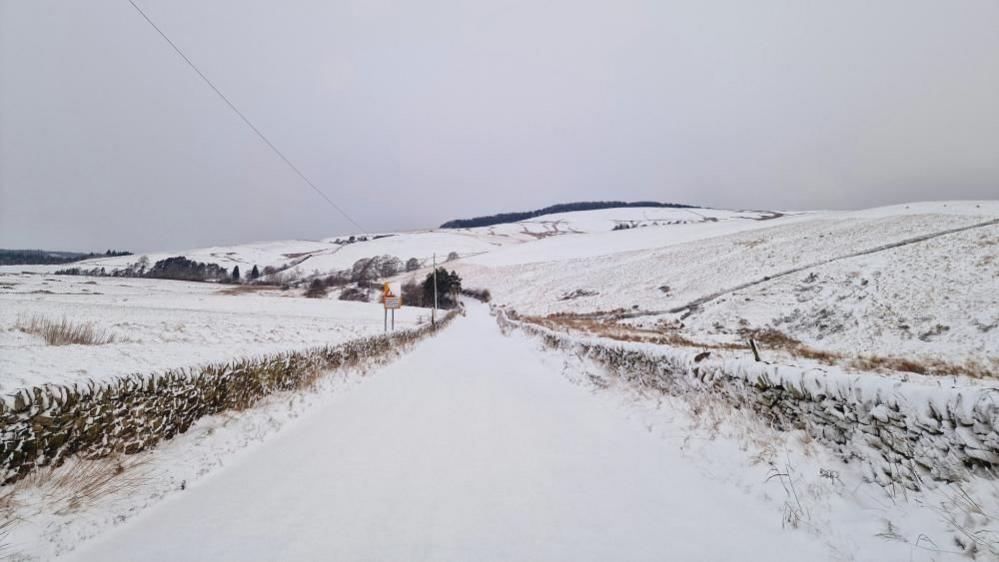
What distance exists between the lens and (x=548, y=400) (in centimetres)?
816

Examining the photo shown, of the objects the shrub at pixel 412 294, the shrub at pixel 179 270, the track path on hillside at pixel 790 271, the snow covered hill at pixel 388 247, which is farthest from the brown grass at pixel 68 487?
the snow covered hill at pixel 388 247

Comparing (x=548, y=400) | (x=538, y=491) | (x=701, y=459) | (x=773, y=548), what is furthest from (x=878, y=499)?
(x=548, y=400)

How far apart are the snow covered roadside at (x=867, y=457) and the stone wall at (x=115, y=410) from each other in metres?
6.45

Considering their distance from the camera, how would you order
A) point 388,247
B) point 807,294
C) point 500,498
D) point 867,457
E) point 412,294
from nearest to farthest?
point 867,457 < point 500,498 < point 807,294 < point 412,294 < point 388,247

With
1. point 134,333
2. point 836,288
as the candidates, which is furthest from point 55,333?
point 836,288

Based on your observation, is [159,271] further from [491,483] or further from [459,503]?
[459,503]

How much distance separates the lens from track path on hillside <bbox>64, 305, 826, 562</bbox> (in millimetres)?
3049

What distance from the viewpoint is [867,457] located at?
11.4 feet

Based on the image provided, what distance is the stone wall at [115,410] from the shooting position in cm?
336

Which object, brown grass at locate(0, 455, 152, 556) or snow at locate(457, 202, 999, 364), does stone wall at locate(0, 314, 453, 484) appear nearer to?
brown grass at locate(0, 455, 152, 556)

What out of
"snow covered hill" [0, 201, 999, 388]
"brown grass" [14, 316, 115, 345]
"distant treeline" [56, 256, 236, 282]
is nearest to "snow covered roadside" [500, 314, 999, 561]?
"snow covered hill" [0, 201, 999, 388]

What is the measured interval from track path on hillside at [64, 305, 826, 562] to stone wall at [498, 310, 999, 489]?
955 millimetres

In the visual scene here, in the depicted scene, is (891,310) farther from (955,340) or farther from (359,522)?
(359,522)

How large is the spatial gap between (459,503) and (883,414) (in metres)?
3.70
